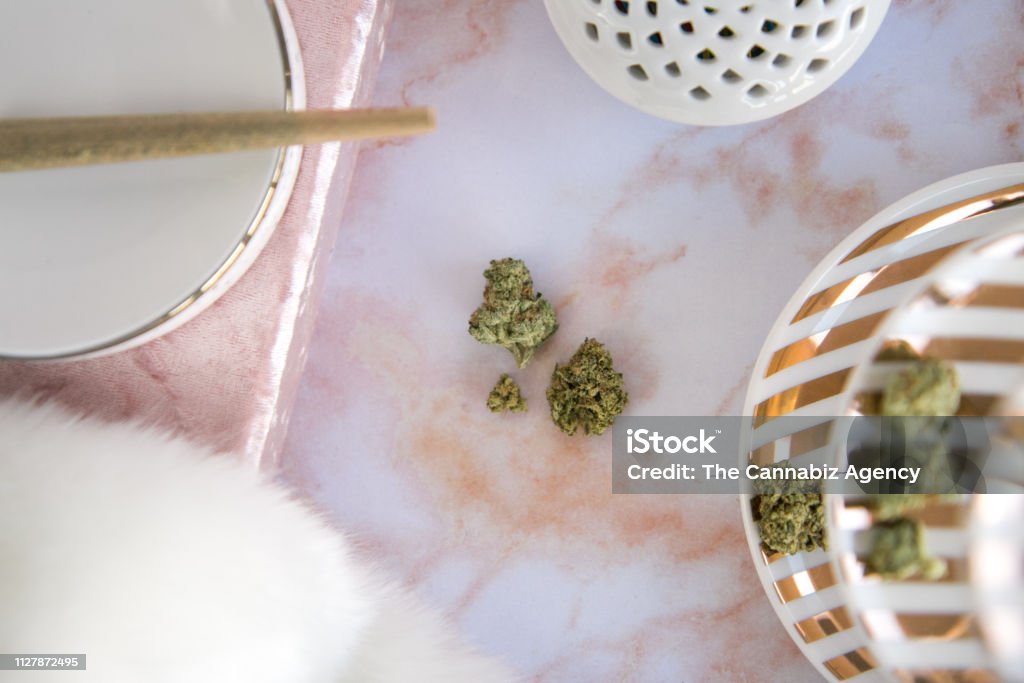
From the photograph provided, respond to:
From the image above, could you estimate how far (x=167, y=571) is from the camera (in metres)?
0.56

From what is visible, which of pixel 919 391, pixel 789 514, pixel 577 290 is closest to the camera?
pixel 919 391

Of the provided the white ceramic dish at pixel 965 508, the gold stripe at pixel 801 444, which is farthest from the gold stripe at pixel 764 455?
the white ceramic dish at pixel 965 508

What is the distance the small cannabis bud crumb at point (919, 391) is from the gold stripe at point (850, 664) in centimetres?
19

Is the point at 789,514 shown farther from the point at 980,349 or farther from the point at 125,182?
the point at 125,182

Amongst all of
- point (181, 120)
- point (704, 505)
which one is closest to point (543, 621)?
point (704, 505)

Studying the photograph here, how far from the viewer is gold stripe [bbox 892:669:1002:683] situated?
467 mm

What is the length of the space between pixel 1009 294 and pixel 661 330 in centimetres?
26

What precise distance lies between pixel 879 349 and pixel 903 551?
11cm

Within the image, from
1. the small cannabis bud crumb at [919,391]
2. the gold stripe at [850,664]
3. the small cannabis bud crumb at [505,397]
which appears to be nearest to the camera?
the small cannabis bud crumb at [919,391]

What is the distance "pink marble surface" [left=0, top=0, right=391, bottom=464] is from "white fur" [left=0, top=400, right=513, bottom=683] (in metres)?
0.03

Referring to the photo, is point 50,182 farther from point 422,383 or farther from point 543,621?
point 543,621

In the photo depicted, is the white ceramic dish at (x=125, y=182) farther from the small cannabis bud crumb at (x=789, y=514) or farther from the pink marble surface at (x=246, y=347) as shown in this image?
the small cannabis bud crumb at (x=789, y=514)

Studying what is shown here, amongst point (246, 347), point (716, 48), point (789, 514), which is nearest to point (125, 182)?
point (246, 347)

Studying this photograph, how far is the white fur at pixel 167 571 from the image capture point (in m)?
0.53
